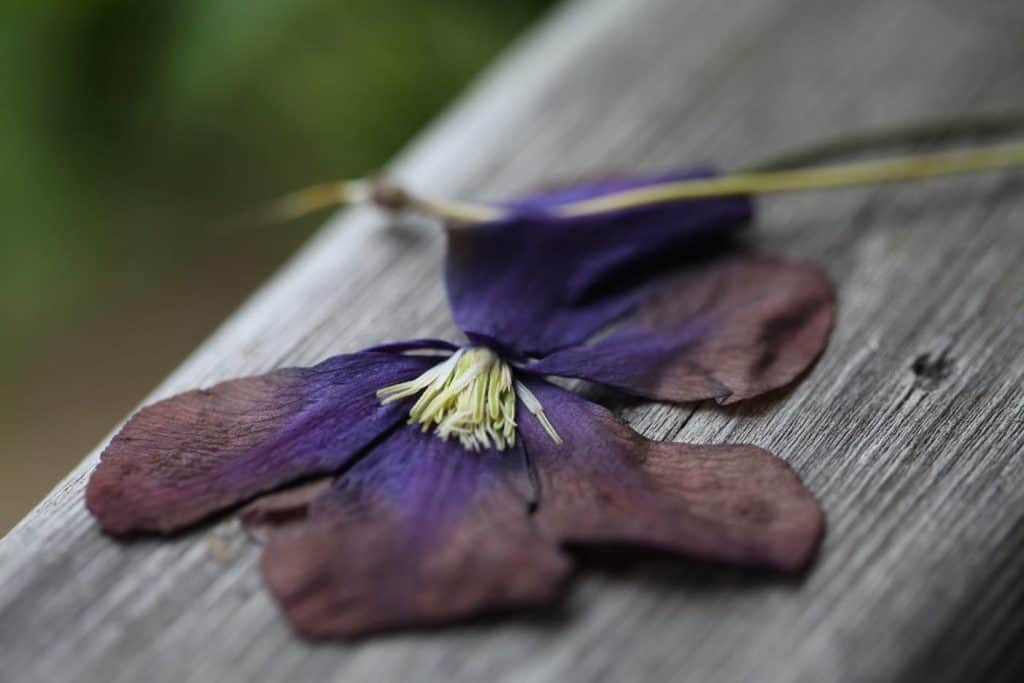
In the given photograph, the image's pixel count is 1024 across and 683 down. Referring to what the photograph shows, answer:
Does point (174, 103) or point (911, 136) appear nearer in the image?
point (911, 136)

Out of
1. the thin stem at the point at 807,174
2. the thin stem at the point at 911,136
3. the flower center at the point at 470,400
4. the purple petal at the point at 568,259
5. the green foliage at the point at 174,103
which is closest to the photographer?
the flower center at the point at 470,400

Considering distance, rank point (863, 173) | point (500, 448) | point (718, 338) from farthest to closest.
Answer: point (863, 173) → point (718, 338) → point (500, 448)

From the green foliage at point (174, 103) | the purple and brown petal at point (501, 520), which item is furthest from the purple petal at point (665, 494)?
the green foliage at point (174, 103)

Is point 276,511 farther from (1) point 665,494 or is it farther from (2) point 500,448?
(1) point 665,494

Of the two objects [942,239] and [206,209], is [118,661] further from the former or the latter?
[206,209]

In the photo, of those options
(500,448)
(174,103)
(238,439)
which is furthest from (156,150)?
(500,448)

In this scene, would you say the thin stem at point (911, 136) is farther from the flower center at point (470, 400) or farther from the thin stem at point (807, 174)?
the flower center at point (470, 400)
